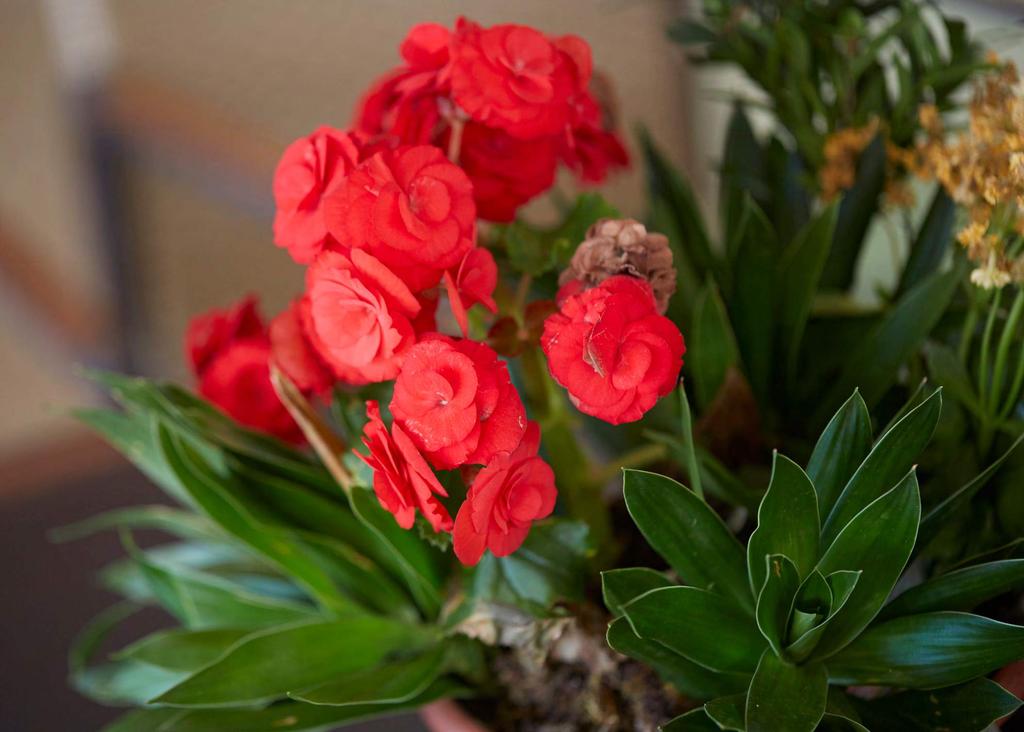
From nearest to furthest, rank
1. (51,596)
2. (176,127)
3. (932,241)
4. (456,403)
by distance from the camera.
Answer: (456,403) → (932,241) → (51,596) → (176,127)

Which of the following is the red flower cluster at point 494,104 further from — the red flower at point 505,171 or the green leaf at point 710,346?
the green leaf at point 710,346

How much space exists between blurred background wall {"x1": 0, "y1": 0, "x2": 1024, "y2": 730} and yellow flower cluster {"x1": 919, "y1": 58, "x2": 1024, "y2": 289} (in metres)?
0.93

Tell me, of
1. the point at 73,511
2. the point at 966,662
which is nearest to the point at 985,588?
the point at 966,662

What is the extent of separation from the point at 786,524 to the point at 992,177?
169mm

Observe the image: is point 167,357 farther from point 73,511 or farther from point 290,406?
point 290,406

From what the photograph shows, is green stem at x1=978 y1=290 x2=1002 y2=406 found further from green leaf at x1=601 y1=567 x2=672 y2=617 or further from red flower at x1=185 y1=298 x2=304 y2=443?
red flower at x1=185 y1=298 x2=304 y2=443

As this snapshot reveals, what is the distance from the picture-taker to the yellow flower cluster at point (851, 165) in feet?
1.85

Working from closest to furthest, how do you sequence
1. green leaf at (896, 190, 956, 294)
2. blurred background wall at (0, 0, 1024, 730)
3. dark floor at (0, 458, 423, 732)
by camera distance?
green leaf at (896, 190, 956, 294)
dark floor at (0, 458, 423, 732)
blurred background wall at (0, 0, 1024, 730)

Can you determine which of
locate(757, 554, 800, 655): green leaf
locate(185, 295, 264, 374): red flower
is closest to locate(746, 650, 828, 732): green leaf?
locate(757, 554, 800, 655): green leaf

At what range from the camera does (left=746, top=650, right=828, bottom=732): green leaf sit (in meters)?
0.38

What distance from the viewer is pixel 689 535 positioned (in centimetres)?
43

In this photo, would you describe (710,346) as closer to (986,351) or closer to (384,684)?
(986,351)

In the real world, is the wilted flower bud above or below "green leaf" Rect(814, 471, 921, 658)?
above

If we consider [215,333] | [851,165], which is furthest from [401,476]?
[851,165]
